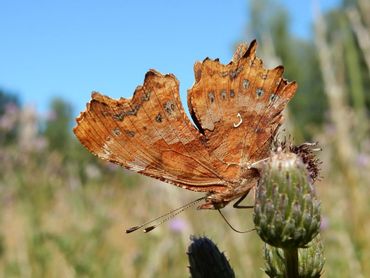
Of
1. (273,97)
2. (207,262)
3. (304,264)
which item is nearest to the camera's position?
(304,264)

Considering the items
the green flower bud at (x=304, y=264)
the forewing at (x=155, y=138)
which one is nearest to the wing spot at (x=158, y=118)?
the forewing at (x=155, y=138)

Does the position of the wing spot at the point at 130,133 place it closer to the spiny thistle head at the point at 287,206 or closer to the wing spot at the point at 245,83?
the wing spot at the point at 245,83

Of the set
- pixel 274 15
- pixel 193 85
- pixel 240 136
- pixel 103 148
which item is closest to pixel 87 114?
pixel 103 148

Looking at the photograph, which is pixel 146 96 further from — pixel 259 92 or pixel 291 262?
pixel 291 262

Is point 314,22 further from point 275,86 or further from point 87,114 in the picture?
A: point 87,114

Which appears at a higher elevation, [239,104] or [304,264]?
[239,104]

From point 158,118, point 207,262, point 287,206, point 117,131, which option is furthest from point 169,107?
point 287,206
